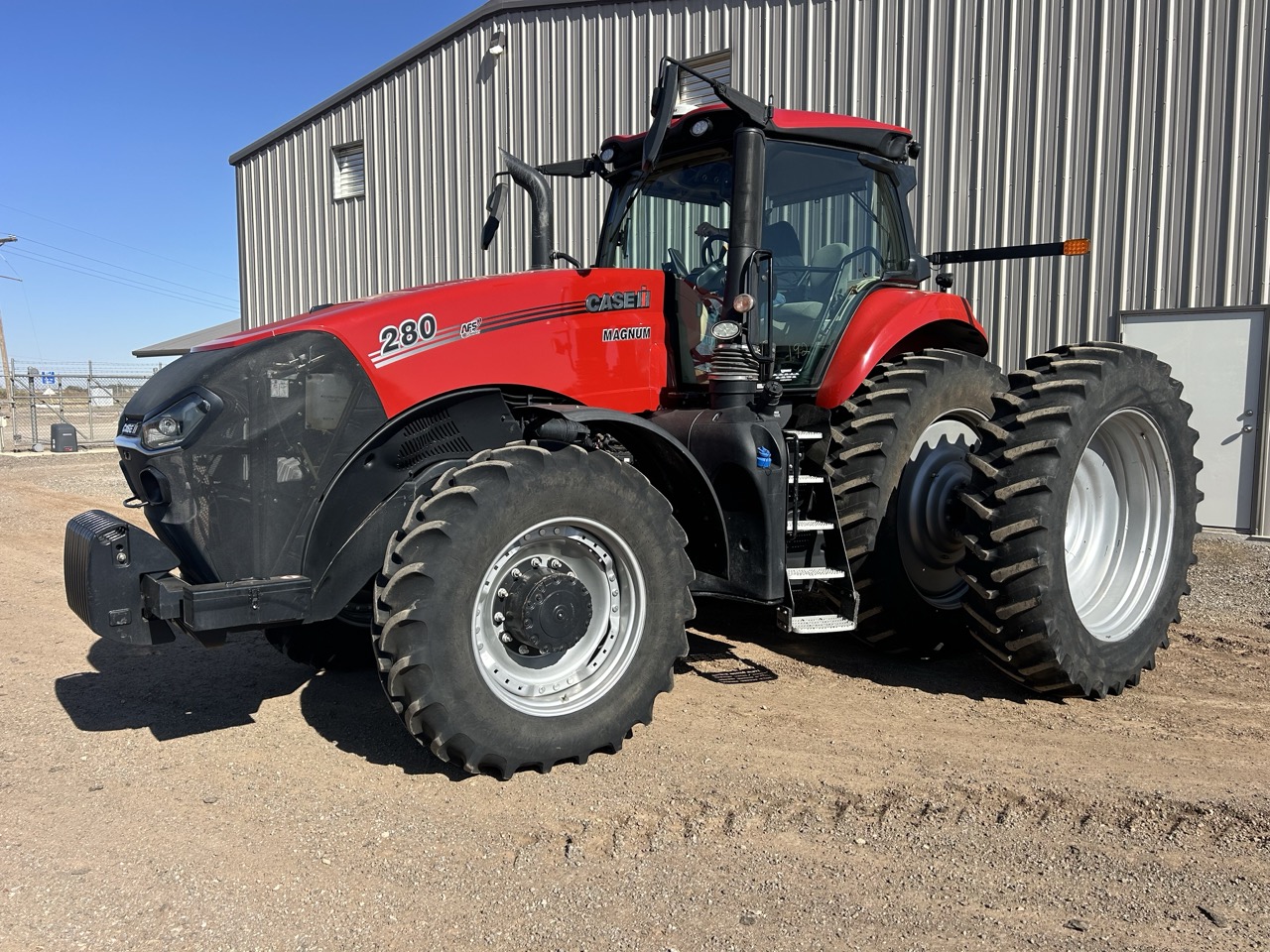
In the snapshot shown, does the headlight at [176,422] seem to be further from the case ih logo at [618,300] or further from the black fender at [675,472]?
the case ih logo at [618,300]

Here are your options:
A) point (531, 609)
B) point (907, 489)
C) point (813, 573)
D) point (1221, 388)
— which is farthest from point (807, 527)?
point (1221, 388)

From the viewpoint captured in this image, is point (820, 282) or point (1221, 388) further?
point (1221, 388)

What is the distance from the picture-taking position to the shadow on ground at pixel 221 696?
165 inches

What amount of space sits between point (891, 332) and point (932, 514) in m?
0.95

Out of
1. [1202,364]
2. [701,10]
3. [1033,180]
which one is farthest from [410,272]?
[1202,364]

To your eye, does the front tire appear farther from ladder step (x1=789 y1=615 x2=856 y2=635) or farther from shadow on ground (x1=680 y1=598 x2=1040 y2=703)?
shadow on ground (x1=680 y1=598 x2=1040 y2=703)

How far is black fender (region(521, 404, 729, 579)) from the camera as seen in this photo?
409 cm

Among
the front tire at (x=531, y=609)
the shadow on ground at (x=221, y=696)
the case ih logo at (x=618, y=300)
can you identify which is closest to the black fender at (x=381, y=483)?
the front tire at (x=531, y=609)

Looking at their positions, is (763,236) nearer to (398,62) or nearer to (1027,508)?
(1027,508)

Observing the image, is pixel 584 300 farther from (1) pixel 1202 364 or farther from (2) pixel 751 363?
(1) pixel 1202 364

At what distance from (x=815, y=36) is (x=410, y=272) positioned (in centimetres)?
660

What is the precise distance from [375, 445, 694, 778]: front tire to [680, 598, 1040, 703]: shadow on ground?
4.20 ft

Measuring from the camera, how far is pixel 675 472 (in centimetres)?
438

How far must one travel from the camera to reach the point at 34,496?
12.9m
